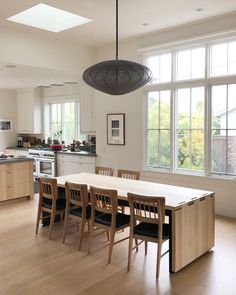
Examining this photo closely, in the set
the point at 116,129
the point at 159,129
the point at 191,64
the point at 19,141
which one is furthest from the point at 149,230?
the point at 19,141

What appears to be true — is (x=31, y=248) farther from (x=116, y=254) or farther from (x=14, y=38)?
(x=14, y=38)

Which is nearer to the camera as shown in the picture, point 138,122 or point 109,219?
point 109,219

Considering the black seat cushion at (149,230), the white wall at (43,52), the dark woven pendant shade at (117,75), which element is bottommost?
the black seat cushion at (149,230)

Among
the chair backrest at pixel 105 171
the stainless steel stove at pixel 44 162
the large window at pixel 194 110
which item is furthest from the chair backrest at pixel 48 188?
the stainless steel stove at pixel 44 162

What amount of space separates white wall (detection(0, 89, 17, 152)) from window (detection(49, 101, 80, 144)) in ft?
4.40

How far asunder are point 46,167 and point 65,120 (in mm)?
1694

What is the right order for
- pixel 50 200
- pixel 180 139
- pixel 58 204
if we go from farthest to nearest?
pixel 180 139, pixel 50 200, pixel 58 204

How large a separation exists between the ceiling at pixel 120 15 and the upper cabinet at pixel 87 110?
1.08 metres

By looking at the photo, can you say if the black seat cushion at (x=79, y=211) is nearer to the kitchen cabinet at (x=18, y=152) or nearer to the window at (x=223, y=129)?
the window at (x=223, y=129)

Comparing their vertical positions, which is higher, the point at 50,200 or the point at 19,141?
the point at 19,141

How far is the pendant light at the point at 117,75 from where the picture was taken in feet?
11.5

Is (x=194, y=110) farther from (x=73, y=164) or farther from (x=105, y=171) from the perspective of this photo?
(x=73, y=164)

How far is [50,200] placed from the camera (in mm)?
4762

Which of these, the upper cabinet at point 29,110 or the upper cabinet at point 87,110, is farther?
the upper cabinet at point 29,110
